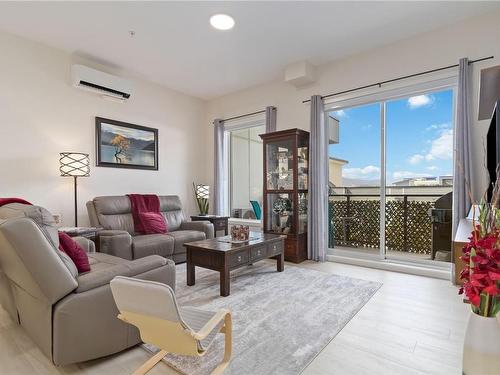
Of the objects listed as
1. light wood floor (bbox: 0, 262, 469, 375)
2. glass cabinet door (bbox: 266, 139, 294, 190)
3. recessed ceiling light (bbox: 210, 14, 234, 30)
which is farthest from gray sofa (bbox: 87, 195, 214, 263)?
recessed ceiling light (bbox: 210, 14, 234, 30)

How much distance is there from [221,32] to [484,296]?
11.4 feet

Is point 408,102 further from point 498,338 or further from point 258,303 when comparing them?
point 498,338

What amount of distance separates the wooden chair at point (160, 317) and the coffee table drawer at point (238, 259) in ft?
4.44

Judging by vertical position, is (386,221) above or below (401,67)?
below

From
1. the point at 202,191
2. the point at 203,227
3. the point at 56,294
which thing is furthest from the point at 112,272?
the point at 202,191

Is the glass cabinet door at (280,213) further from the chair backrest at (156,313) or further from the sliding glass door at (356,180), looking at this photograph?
the chair backrest at (156,313)

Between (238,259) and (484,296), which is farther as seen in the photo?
(238,259)

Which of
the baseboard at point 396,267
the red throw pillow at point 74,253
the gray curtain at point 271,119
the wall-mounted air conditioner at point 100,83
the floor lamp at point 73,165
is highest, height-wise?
the wall-mounted air conditioner at point 100,83

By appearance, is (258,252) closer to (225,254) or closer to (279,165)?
(225,254)

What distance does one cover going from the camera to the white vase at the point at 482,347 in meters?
0.80

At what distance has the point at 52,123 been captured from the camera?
146 inches

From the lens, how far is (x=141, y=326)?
141 cm

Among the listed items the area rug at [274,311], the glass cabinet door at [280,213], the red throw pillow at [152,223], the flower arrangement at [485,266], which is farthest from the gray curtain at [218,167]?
the flower arrangement at [485,266]

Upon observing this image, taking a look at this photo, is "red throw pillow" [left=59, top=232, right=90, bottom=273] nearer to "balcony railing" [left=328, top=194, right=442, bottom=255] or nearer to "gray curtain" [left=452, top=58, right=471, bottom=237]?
"balcony railing" [left=328, top=194, right=442, bottom=255]
